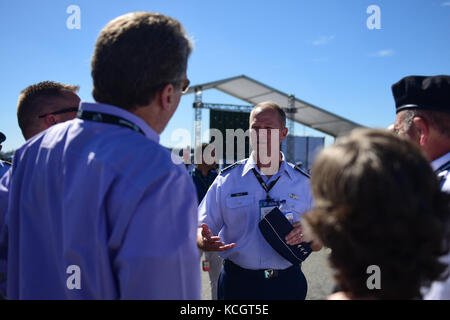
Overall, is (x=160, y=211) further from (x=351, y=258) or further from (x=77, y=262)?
(x=351, y=258)

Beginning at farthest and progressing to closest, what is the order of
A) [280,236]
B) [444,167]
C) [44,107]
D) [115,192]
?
[280,236] → [44,107] → [444,167] → [115,192]

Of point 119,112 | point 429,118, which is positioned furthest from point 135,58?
point 429,118

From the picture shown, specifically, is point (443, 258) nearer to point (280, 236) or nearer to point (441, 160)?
point (441, 160)

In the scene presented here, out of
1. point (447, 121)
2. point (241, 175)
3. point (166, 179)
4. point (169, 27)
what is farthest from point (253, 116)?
point (166, 179)

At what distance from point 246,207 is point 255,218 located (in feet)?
0.35

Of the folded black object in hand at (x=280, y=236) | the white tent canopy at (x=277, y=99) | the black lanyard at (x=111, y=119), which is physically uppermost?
the white tent canopy at (x=277, y=99)

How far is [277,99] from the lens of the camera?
51.2 ft

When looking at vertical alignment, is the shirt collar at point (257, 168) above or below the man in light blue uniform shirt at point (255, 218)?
above

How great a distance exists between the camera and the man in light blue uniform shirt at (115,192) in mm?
945

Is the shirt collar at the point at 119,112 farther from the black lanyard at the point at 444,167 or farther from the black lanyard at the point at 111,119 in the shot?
the black lanyard at the point at 444,167

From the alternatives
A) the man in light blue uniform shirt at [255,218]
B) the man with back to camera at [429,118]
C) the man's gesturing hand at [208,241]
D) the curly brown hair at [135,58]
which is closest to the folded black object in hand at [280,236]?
the man in light blue uniform shirt at [255,218]

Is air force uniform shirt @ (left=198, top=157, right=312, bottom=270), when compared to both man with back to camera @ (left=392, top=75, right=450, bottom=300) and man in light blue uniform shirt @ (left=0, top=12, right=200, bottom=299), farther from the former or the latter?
man in light blue uniform shirt @ (left=0, top=12, right=200, bottom=299)

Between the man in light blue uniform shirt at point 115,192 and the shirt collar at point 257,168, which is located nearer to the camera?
the man in light blue uniform shirt at point 115,192

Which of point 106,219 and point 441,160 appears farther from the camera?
point 441,160
